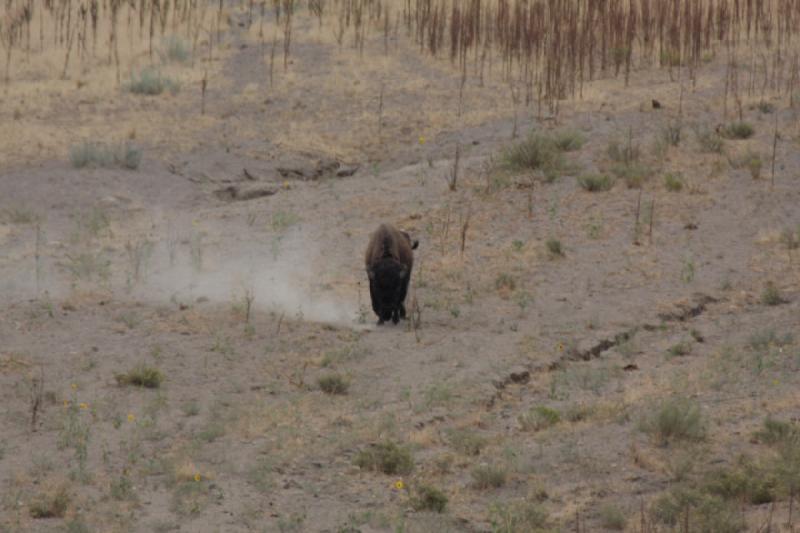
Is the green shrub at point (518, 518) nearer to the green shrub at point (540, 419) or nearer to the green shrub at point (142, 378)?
the green shrub at point (540, 419)

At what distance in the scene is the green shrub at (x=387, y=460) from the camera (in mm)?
12242

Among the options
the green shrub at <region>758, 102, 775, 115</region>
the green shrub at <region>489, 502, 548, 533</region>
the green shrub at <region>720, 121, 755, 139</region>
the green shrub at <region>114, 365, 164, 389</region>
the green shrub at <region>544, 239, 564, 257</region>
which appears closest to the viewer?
the green shrub at <region>489, 502, 548, 533</region>

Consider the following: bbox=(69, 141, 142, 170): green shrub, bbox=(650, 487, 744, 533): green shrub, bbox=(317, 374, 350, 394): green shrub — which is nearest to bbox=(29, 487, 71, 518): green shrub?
bbox=(317, 374, 350, 394): green shrub

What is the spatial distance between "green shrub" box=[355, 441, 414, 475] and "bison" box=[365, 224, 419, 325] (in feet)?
14.6

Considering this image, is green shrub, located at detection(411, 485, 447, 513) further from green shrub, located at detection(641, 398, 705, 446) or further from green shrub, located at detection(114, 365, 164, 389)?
green shrub, located at detection(114, 365, 164, 389)

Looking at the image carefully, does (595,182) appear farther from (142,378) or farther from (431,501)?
(431,501)

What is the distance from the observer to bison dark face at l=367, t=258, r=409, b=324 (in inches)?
659

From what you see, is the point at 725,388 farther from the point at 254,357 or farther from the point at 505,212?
the point at 505,212

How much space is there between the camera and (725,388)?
1430 centimetres

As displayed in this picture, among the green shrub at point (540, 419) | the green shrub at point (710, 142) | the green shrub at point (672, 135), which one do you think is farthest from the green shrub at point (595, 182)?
the green shrub at point (540, 419)

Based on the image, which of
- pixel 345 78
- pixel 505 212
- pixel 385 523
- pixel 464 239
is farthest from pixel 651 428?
pixel 345 78

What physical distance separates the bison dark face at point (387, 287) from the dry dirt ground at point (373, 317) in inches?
11.3

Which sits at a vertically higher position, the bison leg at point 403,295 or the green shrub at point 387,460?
the green shrub at point 387,460

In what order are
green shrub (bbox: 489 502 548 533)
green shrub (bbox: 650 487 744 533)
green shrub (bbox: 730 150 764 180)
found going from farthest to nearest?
green shrub (bbox: 730 150 764 180)
green shrub (bbox: 489 502 548 533)
green shrub (bbox: 650 487 744 533)
